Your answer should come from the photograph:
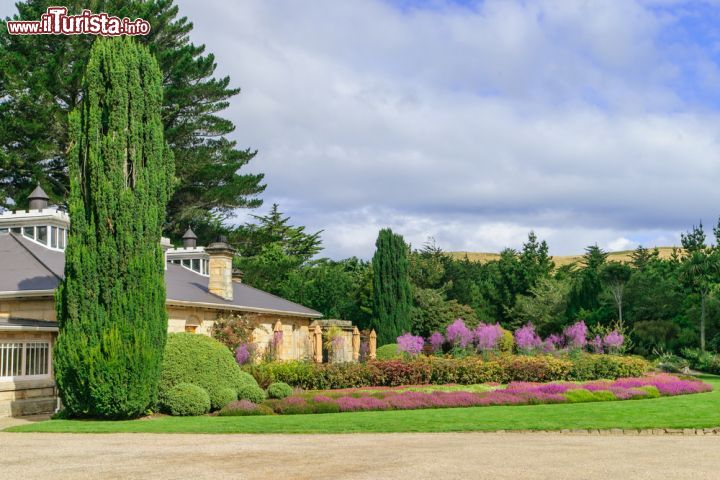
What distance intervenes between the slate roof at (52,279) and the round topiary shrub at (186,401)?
4.20 m

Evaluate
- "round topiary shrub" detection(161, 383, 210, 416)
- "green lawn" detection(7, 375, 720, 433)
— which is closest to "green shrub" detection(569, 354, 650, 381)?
"green lawn" detection(7, 375, 720, 433)

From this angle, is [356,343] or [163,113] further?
[163,113]

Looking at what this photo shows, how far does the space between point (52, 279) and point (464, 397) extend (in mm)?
12248

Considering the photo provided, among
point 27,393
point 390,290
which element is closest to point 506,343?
point 390,290

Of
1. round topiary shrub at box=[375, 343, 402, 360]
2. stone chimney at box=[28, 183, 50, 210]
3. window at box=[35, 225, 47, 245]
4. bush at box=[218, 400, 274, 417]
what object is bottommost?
bush at box=[218, 400, 274, 417]

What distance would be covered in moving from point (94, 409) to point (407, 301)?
2328cm

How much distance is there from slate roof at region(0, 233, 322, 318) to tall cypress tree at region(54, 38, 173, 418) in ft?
6.69

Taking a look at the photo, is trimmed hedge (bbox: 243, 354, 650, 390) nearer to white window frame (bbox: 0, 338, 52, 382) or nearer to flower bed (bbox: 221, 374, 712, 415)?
flower bed (bbox: 221, 374, 712, 415)

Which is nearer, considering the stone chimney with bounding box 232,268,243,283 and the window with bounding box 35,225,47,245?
the window with bounding box 35,225,47,245

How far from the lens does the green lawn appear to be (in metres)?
14.7

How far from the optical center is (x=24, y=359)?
19562 mm

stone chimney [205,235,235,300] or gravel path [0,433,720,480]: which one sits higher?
stone chimney [205,235,235,300]

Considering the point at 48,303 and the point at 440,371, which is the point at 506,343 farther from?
the point at 48,303

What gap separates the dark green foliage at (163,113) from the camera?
1483 inches
